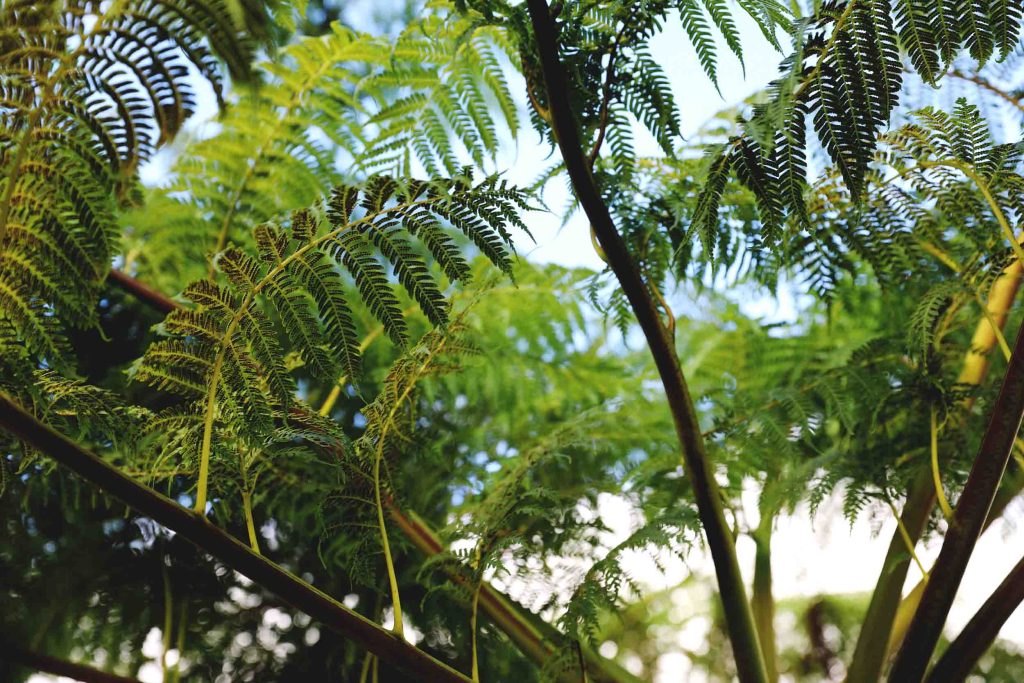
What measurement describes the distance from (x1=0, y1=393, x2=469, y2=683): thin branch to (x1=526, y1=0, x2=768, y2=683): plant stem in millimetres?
265

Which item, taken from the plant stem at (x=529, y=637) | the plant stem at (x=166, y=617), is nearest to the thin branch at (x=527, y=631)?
the plant stem at (x=529, y=637)

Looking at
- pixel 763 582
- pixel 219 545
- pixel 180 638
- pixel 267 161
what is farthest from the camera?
pixel 267 161

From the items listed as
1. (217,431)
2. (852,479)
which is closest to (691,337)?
(852,479)

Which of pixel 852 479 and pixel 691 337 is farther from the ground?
pixel 691 337

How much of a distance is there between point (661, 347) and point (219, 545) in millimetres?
381

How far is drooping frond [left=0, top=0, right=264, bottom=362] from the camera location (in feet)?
2.14

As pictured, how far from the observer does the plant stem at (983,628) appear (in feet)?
2.14

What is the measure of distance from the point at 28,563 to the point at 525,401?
79 centimetres

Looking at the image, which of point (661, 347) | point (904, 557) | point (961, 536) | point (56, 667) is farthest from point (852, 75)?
point (56, 667)

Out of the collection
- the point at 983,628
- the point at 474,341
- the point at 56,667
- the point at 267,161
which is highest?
→ the point at 267,161

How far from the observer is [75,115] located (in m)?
0.70

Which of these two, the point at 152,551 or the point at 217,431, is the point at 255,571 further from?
the point at 152,551

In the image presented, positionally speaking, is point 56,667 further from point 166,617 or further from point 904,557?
point 904,557

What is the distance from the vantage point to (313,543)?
117 centimetres
